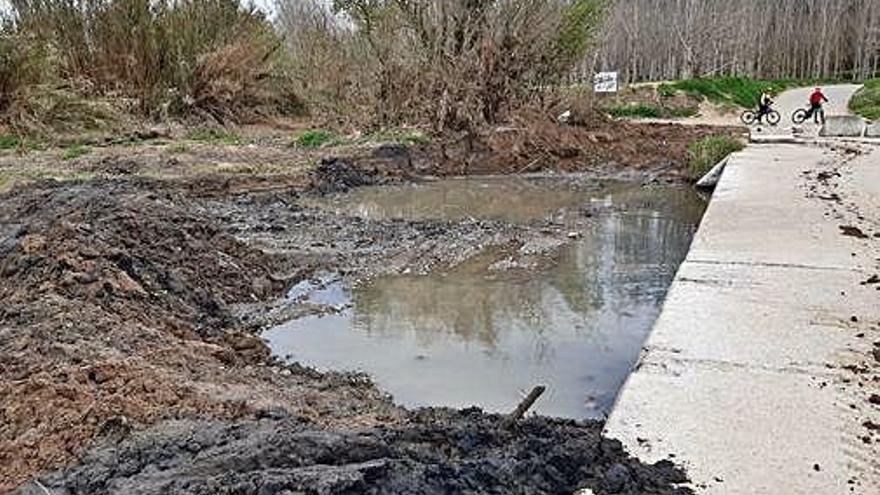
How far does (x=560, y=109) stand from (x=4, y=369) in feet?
52.7

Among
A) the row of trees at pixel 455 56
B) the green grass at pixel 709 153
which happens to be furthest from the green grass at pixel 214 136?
the green grass at pixel 709 153

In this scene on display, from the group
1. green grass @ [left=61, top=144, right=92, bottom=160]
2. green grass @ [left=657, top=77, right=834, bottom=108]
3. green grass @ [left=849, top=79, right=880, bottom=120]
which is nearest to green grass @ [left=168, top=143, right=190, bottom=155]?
green grass @ [left=61, top=144, right=92, bottom=160]

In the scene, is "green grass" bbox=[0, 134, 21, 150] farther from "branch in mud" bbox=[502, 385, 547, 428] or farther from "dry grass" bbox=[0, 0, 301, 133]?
"branch in mud" bbox=[502, 385, 547, 428]

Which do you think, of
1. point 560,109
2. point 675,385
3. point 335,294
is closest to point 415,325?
point 335,294

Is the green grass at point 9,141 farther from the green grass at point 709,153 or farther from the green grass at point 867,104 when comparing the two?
the green grass at point 867,104

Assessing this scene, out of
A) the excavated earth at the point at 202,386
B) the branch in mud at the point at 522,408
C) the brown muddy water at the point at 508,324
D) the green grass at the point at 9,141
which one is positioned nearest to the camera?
the excavated earth at the point at 202,386

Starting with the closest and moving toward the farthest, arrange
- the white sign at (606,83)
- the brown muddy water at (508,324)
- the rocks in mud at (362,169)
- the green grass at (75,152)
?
the brown muddy water at (508,324) < the green grass at (75,152) < the rocks in mud at (362,169) < the white sign at (606,83)

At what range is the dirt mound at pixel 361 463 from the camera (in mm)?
2891

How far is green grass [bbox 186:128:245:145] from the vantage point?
16434 mm

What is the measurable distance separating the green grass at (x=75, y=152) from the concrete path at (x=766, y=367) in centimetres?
985

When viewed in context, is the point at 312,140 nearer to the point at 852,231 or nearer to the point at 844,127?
the point at 844,127

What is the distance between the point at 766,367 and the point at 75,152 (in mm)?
12199

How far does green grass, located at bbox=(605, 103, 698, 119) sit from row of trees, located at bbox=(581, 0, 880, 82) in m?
14.4

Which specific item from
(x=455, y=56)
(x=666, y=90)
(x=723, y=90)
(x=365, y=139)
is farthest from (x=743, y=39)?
(x=365, y=139)
